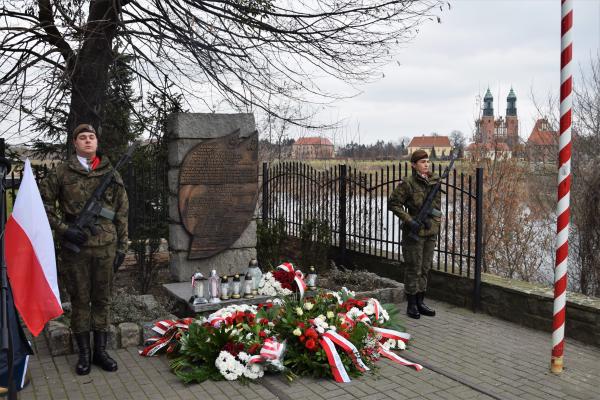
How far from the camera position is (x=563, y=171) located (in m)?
4.57

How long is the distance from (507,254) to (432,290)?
257 inches

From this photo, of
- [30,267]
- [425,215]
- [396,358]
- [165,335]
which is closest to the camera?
[30,267]

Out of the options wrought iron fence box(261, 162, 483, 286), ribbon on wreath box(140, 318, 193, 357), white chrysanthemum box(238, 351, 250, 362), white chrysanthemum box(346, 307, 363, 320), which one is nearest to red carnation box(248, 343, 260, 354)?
white chrysanthemum box(238, 351, 250, 362)

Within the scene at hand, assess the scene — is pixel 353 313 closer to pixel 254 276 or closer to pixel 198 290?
pixel 254 276

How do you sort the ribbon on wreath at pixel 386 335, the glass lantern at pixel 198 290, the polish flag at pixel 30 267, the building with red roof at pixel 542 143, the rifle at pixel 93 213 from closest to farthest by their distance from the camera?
the polish flag at pixel 30 267 → the rifle at pixel 93 213 → the ribbon on wreath at pixel 386 335 → the glass lantern at pixel 198 290 → the building with red roof at pixel 542 143

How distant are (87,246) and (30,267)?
0.91m

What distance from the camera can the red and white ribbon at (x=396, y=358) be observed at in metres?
4.67

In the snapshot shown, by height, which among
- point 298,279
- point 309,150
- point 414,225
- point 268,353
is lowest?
point 268,353

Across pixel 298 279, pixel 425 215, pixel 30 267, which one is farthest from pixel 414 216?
pixel 30 267

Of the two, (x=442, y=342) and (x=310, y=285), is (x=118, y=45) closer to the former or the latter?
(x=310, y=285)

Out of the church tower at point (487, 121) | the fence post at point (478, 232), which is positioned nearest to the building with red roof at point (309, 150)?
the church tower at point (487, 121)

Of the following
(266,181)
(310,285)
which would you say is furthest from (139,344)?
(266,181)

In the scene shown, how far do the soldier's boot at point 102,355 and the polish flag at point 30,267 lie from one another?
1.22 m

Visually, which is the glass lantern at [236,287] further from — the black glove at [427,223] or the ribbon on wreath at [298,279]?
the black glove at [427,223]
